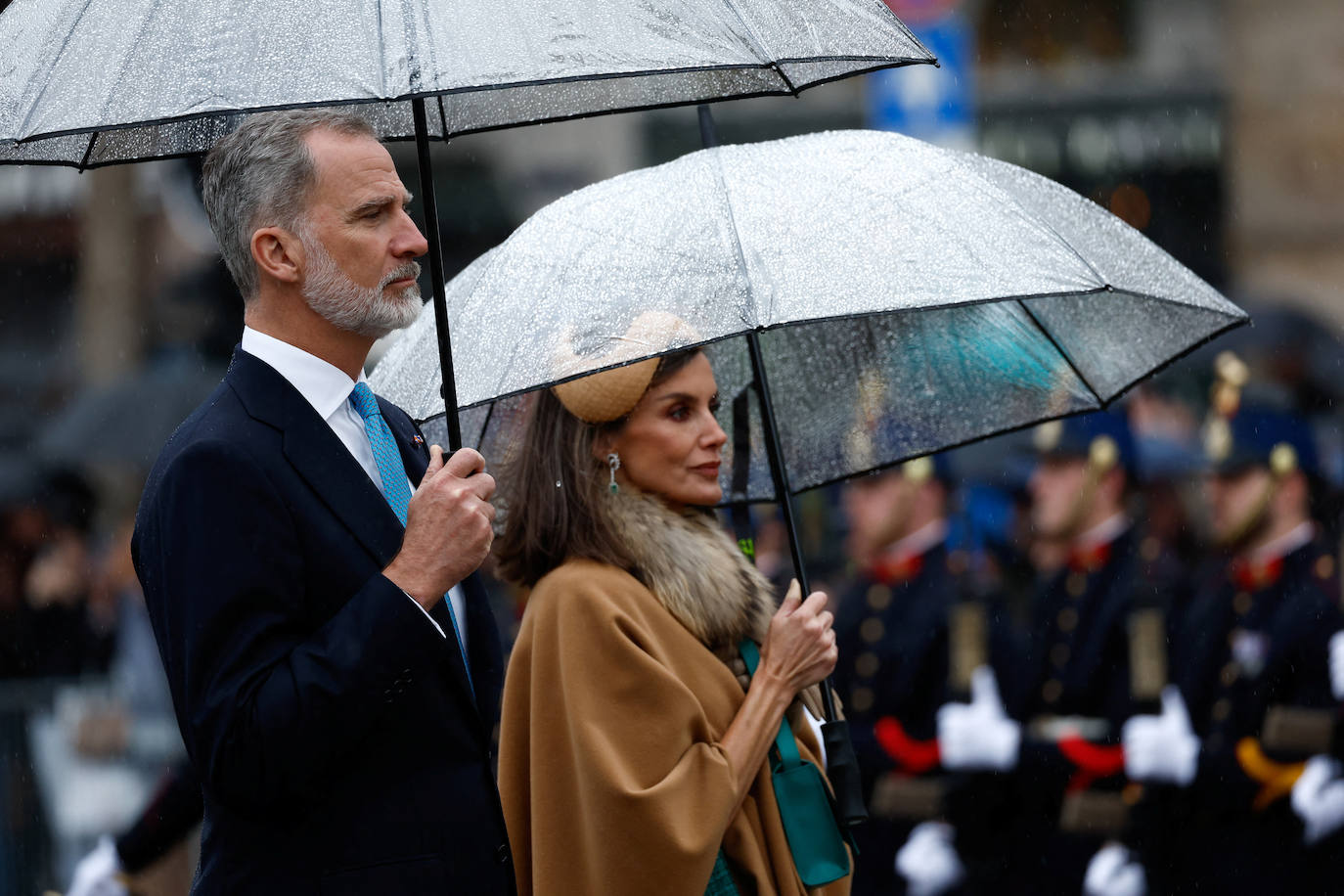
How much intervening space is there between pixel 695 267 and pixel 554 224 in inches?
16.7

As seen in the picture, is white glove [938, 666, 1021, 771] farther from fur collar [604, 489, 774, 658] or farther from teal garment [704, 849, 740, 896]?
teal garment [704, 849, 740, 896]

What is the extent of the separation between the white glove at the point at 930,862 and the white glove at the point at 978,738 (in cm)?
28

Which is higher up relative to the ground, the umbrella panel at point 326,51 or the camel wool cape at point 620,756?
the umbrella panel at point 326,51

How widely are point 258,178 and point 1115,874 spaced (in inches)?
207

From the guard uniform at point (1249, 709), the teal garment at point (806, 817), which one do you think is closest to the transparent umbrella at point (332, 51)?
the teal garment at point (806, 817)

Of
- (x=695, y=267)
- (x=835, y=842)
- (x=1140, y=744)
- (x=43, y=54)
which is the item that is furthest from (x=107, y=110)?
(x=1140, y=744)

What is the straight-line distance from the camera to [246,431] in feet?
8.78

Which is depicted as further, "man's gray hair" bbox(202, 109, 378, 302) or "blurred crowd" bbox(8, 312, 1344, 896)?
"blurred crowd" bbox(8, 312, 1344, 896)

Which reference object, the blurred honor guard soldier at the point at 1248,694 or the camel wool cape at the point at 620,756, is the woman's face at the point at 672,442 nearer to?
the camel wool cape at the point at 620,756

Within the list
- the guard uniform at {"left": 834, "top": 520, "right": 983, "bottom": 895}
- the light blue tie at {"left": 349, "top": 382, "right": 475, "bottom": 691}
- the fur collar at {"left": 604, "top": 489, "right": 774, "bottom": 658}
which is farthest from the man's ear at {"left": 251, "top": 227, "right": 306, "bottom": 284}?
the guard uniform at {"left": 834, "top": 520, "right": 983, "bottom": 895}

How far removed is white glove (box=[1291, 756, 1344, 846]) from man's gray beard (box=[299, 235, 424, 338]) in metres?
4.45

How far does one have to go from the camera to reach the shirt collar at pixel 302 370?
2789mm

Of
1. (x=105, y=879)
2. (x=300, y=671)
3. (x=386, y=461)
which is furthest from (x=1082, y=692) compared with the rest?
(x=300, y=671)

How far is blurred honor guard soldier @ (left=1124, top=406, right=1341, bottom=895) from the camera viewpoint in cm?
647
